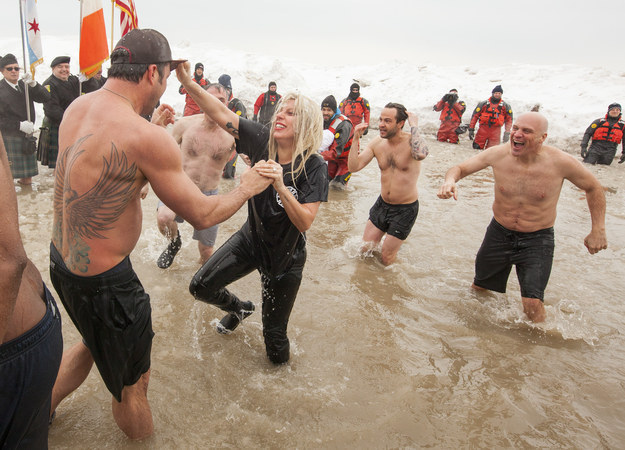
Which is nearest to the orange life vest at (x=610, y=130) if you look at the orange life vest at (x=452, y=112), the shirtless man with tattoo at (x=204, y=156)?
the orange life vest at (x=452, y=112)

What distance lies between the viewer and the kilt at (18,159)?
623 cm

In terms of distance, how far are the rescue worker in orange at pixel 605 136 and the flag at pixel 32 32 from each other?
13744 mm

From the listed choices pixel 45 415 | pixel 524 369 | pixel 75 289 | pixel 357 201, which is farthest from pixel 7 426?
pixel 357 201

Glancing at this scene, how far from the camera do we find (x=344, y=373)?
3.10m

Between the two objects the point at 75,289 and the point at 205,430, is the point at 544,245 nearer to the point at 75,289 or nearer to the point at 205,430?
the point at 205,430

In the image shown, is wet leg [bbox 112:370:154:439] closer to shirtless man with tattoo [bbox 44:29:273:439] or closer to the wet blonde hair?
shirtless man with tattoo [bbox 44:29:273:439]

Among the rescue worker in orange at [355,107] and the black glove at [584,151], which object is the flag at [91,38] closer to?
the rescue worker in orange at [355,107]

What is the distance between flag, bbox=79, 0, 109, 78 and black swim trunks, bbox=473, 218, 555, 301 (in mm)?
4742

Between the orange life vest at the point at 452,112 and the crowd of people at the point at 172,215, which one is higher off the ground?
the crowd of people at the point at 172,215

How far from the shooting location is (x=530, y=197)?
3820mm

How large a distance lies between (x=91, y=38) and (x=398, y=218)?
4.12 m

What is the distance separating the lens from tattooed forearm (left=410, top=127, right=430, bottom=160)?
473cm

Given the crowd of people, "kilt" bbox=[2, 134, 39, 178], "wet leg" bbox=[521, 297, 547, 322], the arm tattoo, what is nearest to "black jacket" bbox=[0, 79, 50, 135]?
"kilt" bbox=[2, 134, 39, 178]

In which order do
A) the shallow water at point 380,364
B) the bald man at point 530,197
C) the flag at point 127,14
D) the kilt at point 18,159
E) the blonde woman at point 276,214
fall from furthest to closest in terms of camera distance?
the kilt at point 18,159, the flag at point 127,14, the bald man at point 530,197, the blonde woman at point 276,214, the shallow water at point 380,364
